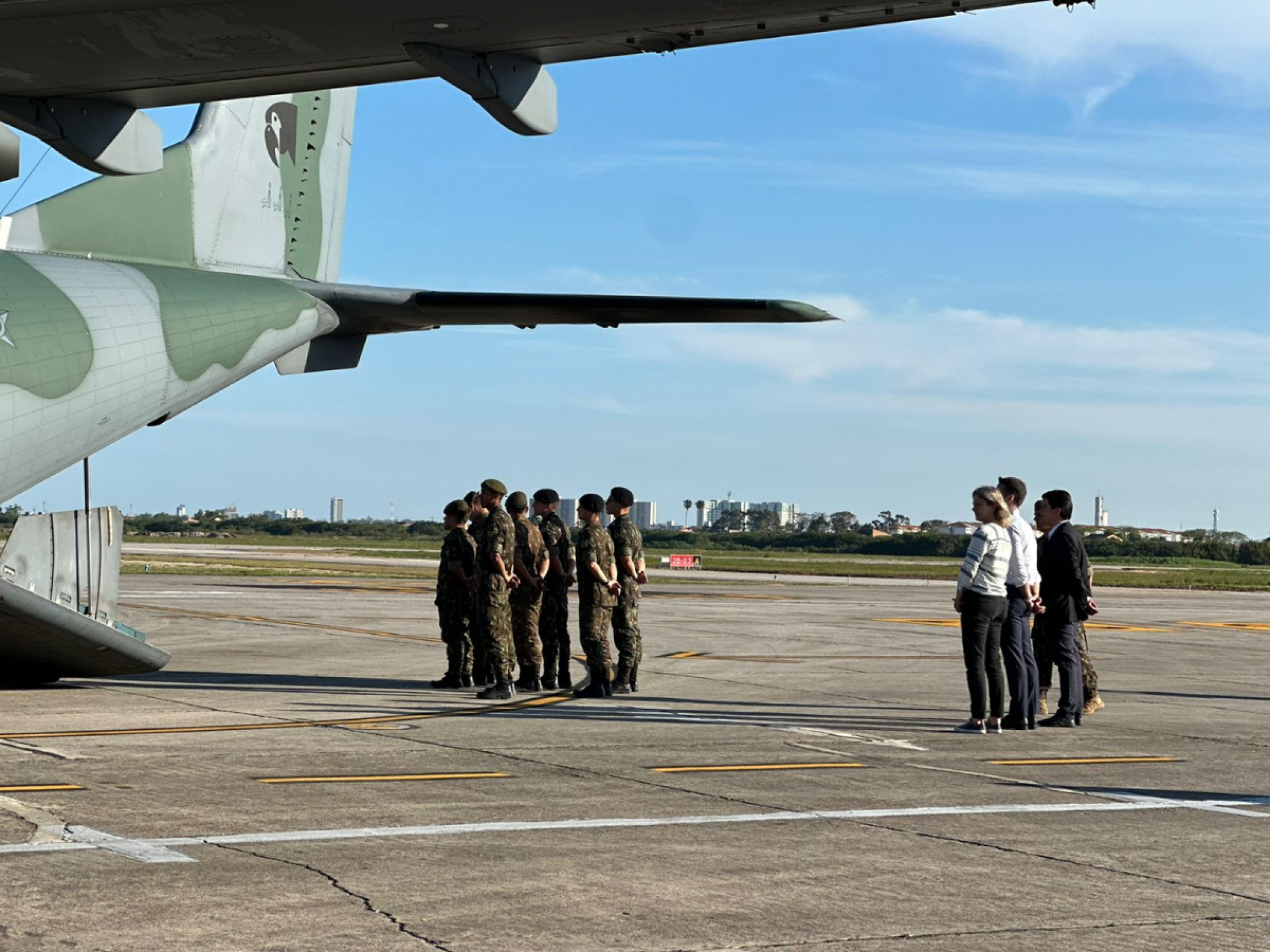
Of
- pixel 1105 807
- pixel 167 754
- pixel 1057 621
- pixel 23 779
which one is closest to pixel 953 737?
pixel 1057 621

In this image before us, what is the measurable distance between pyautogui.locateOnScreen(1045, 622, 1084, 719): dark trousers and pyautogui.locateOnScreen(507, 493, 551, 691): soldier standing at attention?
498 cm

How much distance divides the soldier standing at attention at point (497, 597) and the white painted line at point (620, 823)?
6.08 meters

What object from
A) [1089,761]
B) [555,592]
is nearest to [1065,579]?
[1089,761]

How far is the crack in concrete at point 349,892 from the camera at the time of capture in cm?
548

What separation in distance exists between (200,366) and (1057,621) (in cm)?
871

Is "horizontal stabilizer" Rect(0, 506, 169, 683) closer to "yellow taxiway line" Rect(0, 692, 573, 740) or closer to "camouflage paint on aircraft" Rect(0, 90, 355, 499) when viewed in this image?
"camouflage paint on aircraft" Rect(0, 90, 355, 499)

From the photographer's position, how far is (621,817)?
317 inches

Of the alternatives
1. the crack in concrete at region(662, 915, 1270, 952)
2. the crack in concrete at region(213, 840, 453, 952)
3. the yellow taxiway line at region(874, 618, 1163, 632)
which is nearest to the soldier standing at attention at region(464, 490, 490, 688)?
the crack in concrete at region(213, 840, 453, 952)

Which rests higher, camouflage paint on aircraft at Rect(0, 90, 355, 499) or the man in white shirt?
camouflage paint on aircraft at Rect(0, 90, 355, 499)

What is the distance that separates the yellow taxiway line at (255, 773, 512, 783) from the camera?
A: 9023 mm

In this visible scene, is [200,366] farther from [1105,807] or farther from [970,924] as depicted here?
[970,924]

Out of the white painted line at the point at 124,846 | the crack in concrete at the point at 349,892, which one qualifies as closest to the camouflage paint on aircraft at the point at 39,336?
the white painted line at the point at 124,846

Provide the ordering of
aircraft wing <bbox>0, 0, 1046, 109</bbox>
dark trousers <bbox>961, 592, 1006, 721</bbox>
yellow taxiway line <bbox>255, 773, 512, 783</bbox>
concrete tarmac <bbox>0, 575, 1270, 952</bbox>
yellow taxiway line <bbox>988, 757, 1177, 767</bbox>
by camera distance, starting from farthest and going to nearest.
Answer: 1. dark trousers <bbox>961, 592, 1006, 721</bbox>
2. yellow taxiway line <bbox>988, 757, 1177, 767</bbox>
3. yellow taxiway line <bbox>255, 773, 512, 783</bbox>
4. aircraft wing <bbox>0, 0, 1046, 109</bbox>
5. concrete tarmac <bbox>0, 575, 1270, 952</bbox>

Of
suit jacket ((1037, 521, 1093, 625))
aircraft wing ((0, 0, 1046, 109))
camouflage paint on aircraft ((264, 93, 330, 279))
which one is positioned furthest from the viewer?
camouflage paint on aircraft ((264, 93, 330, 279))
